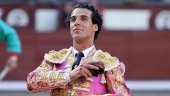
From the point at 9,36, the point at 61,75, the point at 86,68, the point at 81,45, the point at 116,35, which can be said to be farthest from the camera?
the point at 116,35

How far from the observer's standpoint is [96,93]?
11.8ft

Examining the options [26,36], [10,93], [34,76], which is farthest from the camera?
[26,36]

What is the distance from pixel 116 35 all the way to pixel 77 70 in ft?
27.1

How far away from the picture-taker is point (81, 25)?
362 cm

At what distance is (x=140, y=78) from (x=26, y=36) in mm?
1931

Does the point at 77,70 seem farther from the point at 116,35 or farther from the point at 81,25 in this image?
the point at 116,35

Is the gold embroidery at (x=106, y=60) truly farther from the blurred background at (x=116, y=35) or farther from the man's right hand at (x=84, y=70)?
the blurred background at (x=116, y=35)

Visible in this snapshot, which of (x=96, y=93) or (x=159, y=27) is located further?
(x=159, y=27)

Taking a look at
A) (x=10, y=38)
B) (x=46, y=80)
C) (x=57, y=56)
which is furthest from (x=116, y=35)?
(x=46, y=80)

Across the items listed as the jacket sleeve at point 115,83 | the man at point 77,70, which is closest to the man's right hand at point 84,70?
the man at point 77,70

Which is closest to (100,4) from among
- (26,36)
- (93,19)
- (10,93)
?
(26,36)

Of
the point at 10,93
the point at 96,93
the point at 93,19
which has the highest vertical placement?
the point at 10,93

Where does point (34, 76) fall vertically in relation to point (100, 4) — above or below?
below

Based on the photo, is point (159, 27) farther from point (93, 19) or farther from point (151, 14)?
point (93, 19)
